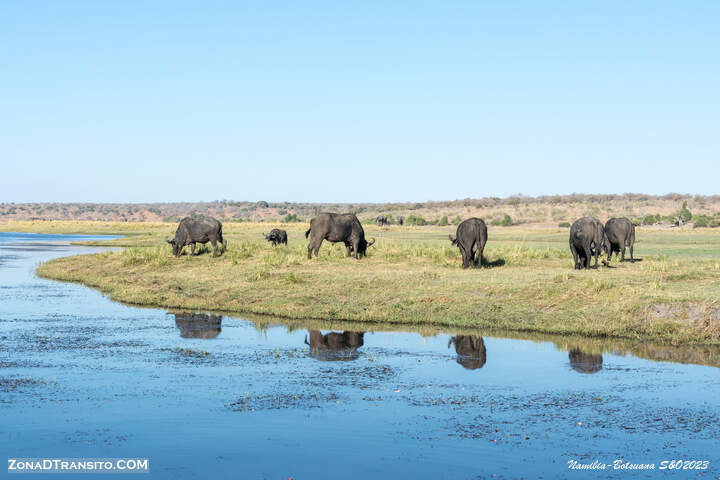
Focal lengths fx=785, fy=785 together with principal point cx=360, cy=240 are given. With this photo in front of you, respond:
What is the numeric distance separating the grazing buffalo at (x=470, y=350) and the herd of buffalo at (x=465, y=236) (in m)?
8.48

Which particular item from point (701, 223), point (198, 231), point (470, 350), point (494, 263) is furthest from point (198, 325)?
point (701, 223)

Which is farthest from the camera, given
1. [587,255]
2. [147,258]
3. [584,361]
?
[147,258]

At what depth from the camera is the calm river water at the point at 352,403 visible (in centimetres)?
905

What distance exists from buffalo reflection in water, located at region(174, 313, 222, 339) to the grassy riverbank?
1171 mm

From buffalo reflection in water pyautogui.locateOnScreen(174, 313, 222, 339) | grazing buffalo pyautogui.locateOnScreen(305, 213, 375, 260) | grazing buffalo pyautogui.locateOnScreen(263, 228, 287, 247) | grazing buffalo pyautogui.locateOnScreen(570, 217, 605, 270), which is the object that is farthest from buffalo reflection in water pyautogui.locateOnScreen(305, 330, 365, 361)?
grazing buffalo pyautogui.locateOnScreen(263, 228, 287, 247)

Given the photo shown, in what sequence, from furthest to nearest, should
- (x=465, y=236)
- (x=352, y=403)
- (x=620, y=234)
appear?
(x=620, y=234), (x=465, y=236), (x=352, y=403)

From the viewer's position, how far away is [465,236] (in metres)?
25.6

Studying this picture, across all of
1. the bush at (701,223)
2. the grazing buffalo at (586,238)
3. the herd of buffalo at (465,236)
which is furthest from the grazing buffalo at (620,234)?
the bush at (701,223)

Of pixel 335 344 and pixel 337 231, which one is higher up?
pixel 337 231

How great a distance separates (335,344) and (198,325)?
426 centimetres

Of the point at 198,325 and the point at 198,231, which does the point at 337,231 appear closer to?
the point at 198,231

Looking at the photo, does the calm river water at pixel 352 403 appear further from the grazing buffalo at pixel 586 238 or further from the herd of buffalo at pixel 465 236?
the herd of buffalo at pixel 465 236

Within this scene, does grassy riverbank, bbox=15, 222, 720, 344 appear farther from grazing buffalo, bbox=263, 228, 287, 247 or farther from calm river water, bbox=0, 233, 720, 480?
grazing buffalo, bbox=263, 228, 287, 247

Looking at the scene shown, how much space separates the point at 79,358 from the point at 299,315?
6.49m
